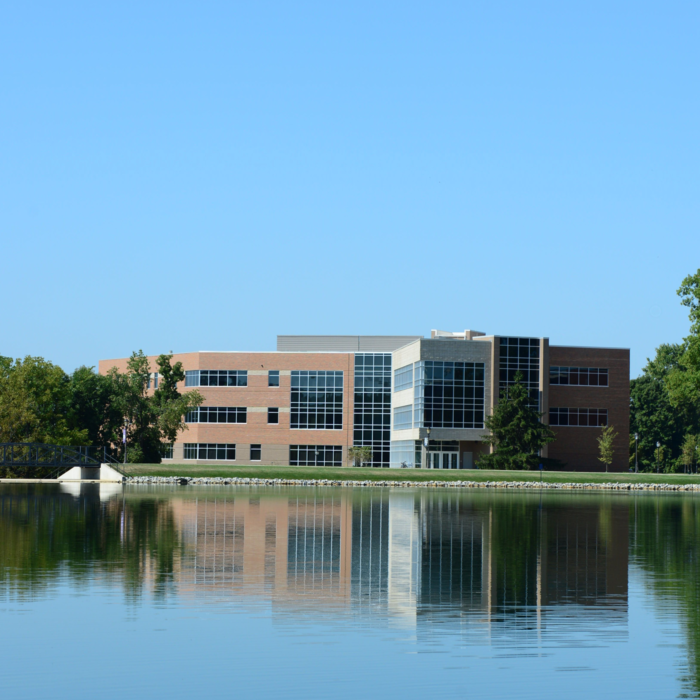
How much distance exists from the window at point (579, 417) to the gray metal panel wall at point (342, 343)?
29701 mm

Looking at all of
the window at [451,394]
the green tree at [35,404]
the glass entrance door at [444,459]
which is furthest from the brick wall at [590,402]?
the green tree at [35,404]

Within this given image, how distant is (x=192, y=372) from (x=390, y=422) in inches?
910

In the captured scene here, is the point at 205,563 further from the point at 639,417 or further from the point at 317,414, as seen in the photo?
the point at 639,417

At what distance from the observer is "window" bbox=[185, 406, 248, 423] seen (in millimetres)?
108750

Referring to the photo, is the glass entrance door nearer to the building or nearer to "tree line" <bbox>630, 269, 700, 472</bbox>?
the building

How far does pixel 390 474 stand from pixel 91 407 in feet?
104

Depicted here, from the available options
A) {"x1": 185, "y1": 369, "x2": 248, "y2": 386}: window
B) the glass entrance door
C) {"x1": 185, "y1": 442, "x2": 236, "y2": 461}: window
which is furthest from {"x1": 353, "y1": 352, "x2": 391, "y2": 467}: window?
the glass entrance door

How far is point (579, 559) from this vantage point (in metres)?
24.7

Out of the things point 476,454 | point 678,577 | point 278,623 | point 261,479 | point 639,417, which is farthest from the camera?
point 639,417

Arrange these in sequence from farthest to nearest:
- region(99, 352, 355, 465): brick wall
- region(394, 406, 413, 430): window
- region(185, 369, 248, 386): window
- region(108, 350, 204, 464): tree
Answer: region(185, 369, 248, 386): window, region(99, 352, 355, 465): brick wall, region(394, 406, 413, 430): window, region(108, 350, 204, 464): tree

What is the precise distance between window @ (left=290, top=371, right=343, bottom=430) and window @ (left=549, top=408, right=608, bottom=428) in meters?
24.1

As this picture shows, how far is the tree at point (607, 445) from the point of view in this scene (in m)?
93.3

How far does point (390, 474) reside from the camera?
79.9 m

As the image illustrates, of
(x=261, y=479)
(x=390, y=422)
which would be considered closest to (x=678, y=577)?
(x=261, y=479)
